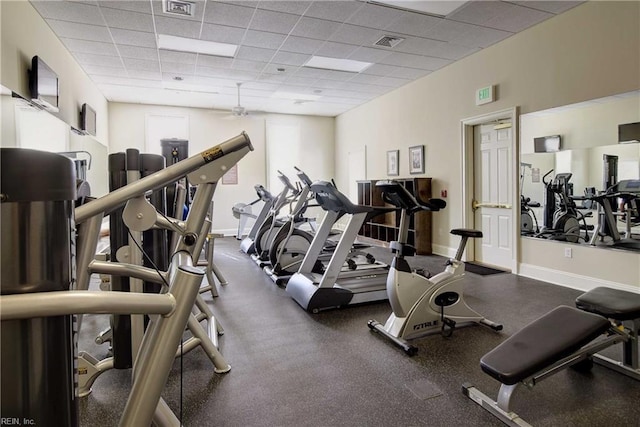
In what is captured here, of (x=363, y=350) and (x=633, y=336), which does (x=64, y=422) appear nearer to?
(x=363, y=350)

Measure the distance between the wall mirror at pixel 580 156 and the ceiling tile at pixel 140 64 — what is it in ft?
18.0

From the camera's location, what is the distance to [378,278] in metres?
4.15

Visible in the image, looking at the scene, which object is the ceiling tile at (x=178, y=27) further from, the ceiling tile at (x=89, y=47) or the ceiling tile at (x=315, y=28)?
the ceiling tile at (x=315, y=28)

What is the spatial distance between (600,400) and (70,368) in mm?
2635

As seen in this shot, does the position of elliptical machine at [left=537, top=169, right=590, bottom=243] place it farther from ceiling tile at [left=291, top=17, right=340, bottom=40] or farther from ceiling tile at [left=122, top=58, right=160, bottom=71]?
ceiling tile at [left=122, top=58, right=160, bottom=71]

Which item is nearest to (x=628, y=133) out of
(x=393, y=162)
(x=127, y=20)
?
(x=393, y=162)

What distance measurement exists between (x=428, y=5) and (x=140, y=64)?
4398 millimetres

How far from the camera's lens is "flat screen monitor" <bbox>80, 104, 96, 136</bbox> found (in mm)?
5907

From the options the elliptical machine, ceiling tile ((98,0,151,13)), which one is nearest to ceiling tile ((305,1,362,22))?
ceiling tile ((98,0,151,13))

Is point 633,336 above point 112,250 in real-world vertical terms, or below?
below

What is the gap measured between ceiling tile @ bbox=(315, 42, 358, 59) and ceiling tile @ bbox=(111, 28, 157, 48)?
7.40 ft

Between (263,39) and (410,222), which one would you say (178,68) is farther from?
(410,222)

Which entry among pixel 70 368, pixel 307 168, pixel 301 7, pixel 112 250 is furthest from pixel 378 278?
pixel 307 168

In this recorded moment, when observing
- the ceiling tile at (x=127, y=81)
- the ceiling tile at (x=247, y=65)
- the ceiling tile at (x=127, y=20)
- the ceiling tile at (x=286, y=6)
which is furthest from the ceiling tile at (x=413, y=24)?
the ceiling tile at (x=127, y=81)
